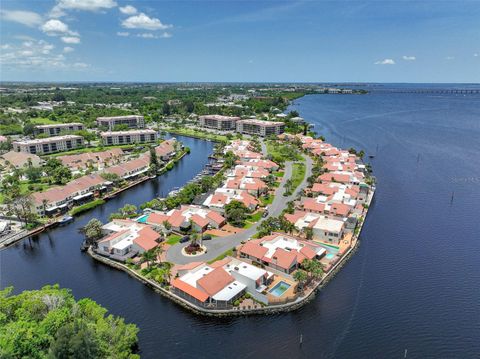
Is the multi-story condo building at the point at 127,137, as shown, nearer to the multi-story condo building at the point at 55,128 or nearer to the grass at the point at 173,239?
the multi-story condo building at the point at 55,128

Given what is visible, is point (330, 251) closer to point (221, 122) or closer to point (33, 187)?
point (33, 187)

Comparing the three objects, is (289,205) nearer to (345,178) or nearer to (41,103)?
(345,178)

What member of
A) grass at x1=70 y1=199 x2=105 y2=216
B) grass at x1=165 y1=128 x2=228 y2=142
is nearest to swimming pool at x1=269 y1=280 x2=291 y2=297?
grass at x1=70 y1=199 x2=105 y2=216

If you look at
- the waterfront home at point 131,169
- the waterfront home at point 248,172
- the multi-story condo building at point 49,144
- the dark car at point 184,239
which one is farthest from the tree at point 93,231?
the multi-story condo building at point 49,144

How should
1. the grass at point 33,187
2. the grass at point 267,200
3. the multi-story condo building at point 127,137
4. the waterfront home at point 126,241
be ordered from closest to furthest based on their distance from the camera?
the waterfront home at point 126,241, the grass at point 267,200, the grass at point 33,187, the multi-story condo building at point 127,137

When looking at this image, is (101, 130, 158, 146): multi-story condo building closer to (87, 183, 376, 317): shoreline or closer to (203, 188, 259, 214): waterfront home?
(203, 188, 259, 214): waterfront home

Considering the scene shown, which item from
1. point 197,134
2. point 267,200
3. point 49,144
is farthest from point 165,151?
point 267,200
